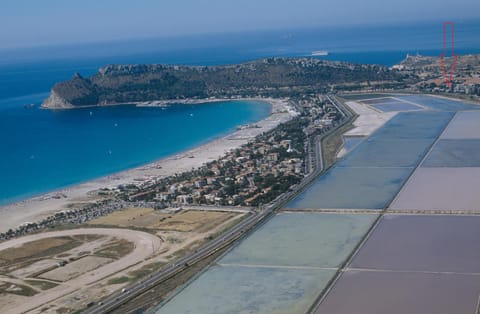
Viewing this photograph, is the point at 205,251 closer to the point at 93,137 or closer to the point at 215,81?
the point at 93,137

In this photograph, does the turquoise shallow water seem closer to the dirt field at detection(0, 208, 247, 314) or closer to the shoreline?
the shoreline

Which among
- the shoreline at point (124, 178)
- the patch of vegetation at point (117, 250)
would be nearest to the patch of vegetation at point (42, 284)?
the patch of vegetation at point (117, 250)

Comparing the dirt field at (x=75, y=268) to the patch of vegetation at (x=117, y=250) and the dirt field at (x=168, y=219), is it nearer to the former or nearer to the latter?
the patch of vegetation at (x=117, y=250)

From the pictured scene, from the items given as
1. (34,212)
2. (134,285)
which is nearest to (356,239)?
(134,285)

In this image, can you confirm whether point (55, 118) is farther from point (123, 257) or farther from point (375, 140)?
point (123, 257)

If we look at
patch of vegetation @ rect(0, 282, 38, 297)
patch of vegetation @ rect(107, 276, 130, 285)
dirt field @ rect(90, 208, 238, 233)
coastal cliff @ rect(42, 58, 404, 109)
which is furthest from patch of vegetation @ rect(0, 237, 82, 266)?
coastal cliff @ rect(42, 58, 404, 109)

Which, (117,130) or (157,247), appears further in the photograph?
(117,130)
